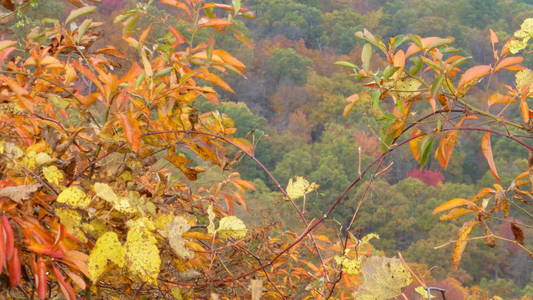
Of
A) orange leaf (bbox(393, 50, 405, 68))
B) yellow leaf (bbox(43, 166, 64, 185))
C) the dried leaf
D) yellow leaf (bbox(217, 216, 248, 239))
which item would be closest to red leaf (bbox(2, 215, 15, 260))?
yellow leaf (bbox(43, 166, 64, 185))

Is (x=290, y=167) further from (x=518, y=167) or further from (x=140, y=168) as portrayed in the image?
(x=140, y=168)

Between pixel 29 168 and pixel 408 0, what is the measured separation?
113ft

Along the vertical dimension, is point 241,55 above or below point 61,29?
below

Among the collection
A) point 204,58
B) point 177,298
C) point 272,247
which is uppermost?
point 204,58

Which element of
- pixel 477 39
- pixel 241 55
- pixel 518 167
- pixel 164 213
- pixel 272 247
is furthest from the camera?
pixel 477 39

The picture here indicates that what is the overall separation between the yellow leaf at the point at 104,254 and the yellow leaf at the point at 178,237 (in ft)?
0.18

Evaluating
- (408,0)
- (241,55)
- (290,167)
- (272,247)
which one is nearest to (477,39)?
(408,0)

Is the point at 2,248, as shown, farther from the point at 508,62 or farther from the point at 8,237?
the point at 508,62

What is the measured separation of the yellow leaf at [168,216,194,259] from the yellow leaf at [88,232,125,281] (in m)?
0.06

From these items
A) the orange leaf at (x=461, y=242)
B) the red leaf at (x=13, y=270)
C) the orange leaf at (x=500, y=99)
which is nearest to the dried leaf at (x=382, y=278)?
the orange leaf at (x=461, y=242)

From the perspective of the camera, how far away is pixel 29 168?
0.66 m

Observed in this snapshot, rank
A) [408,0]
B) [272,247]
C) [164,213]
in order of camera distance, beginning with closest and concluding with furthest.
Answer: [164,213] < [272,247] < [408,0]

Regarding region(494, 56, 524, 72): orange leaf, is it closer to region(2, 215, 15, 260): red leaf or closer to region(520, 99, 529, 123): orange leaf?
region(520, 99, 529, 123): orange leaf

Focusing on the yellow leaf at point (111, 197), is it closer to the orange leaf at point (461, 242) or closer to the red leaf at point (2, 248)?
the red leaf at point (2, 248)
